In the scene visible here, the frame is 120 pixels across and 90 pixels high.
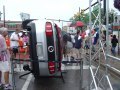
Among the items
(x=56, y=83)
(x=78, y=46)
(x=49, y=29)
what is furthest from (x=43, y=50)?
(x=78, y=46)

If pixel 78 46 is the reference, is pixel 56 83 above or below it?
below

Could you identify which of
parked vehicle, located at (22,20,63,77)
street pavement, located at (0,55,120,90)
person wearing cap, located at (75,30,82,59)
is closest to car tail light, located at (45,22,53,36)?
parked vehicle, located at (22,20,63,77)

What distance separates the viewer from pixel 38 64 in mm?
10086

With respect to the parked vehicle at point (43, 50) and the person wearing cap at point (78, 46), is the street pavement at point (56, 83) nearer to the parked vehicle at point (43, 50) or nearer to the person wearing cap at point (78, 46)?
the parked vehicle at point (43, 50)

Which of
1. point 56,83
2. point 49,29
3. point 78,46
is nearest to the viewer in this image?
point 49,29

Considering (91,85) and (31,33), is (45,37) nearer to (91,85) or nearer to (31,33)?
(31,33)

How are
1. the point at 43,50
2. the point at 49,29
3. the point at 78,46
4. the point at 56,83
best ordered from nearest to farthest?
the point at 43,50, the point at 49,29, the point at 56,83, the point at 78,46

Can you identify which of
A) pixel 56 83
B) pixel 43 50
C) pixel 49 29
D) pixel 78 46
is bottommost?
pixel 56 83

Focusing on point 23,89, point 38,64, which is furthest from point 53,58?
point 23,89

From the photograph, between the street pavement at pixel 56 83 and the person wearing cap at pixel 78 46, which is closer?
the street pavement at pixel 56 83

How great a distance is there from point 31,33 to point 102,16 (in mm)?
2436

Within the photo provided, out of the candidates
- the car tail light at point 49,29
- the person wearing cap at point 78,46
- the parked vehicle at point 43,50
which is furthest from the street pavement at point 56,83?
the person wearing cap at point 78,46

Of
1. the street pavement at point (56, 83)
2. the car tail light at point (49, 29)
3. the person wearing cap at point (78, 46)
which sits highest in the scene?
the car tail light at point (49, 29)

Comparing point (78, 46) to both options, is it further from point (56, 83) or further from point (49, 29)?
point (49, 29)
